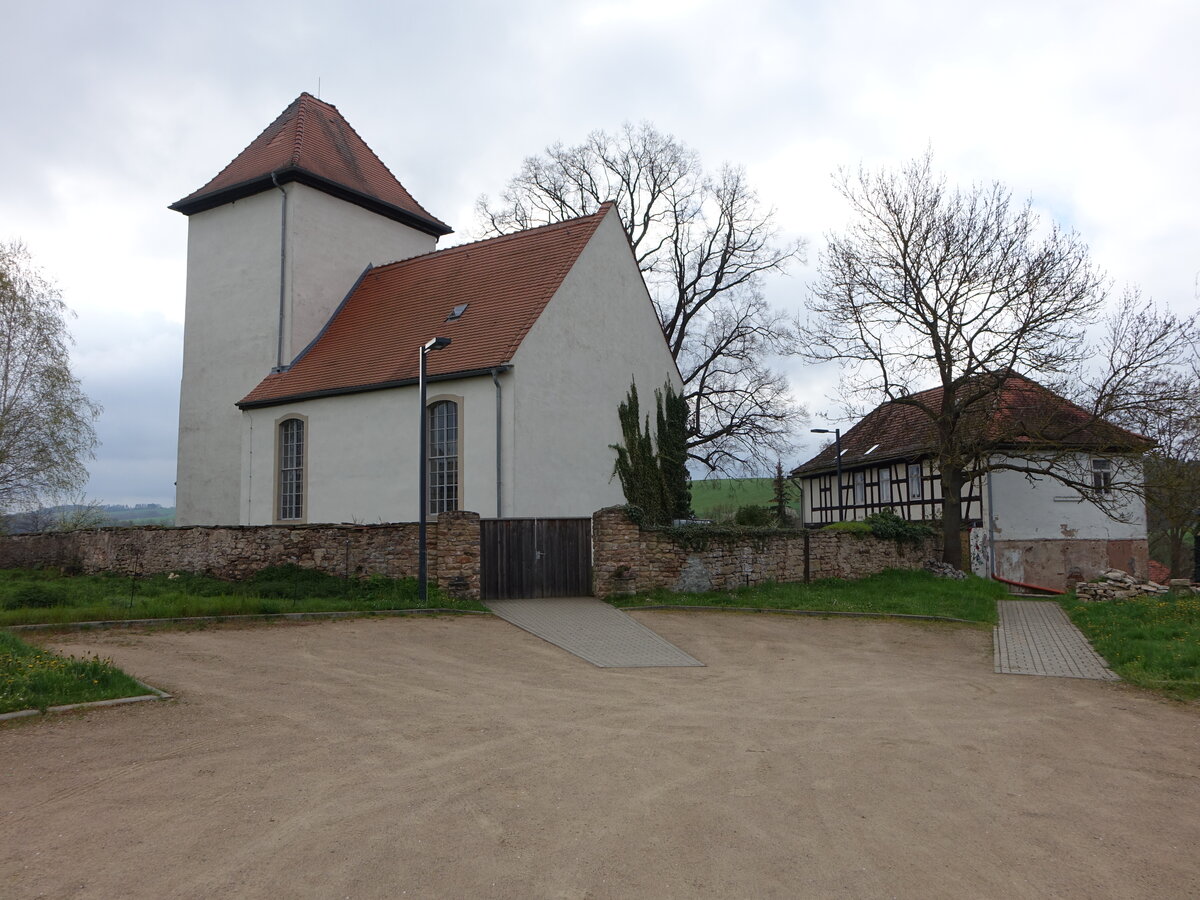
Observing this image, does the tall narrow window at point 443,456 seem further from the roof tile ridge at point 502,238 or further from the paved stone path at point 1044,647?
the paved stone path at point 1044,647

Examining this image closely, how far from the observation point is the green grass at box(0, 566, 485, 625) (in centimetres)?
1402

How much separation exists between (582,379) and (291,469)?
28.2ft

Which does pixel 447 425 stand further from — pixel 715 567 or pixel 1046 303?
pixel 1046 303

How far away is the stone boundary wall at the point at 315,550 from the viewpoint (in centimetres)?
1709

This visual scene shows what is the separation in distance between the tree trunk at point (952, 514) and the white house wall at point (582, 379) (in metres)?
8.57

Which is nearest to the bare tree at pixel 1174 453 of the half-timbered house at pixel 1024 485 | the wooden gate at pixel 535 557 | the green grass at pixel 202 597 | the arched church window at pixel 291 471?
the half-timbered house at pixel 1024 485

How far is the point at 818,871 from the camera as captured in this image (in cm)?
469

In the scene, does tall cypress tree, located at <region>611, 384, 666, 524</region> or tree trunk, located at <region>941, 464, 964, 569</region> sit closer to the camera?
tall cypress tree, located at <region>611, 384, 666, 524</region>

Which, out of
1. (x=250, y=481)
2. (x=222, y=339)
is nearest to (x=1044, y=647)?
(x=250, y=481)

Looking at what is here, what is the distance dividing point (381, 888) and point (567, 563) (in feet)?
46.4

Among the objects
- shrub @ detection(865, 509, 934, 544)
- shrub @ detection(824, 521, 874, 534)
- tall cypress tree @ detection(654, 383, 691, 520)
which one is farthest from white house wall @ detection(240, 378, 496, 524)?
shrub @ detection(865, 509, 934, 544)

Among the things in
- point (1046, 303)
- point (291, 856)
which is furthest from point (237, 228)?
point (291, 856)

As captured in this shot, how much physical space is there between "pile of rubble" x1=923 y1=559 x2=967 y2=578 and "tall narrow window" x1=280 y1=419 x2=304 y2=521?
56.4ft

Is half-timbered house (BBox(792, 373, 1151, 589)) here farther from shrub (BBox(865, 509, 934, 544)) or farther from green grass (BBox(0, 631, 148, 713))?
green grass (BBox(0, 631, 148, 713))
